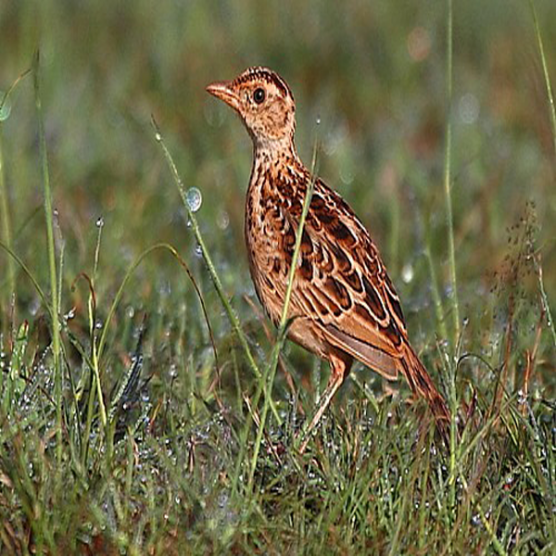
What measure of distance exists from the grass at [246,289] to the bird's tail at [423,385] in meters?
0.08

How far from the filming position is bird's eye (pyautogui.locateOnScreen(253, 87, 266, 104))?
15.4ft

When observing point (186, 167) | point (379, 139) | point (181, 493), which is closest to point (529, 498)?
point (181, 493)

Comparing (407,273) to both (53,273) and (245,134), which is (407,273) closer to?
(245,134)

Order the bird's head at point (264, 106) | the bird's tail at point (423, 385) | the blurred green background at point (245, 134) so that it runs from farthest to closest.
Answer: the blurred green background at point (245, 134), the bird's head at point (264, 106), the bird's tail at point (423, 385)

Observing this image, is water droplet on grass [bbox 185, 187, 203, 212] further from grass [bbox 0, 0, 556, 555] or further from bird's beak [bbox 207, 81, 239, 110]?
bird's beak [bbox 207, 81, 239, 110]

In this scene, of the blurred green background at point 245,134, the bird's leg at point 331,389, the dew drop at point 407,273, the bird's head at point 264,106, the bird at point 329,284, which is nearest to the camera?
the bird's leg at point 331,389

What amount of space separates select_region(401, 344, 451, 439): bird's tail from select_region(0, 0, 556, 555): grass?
8 cm

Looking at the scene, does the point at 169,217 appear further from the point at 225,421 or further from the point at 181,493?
the point at 181,493

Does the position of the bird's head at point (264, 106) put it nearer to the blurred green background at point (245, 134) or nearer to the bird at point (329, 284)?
the bird at point (329, 284)

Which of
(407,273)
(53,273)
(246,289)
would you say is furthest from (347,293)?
(407,273)

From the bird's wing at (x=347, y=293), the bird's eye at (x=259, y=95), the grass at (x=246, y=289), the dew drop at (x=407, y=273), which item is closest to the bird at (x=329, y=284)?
the bird's wing at (x=347, y=293)

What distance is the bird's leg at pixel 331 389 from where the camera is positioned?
3.81 m

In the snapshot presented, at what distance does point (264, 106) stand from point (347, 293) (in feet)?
2.45

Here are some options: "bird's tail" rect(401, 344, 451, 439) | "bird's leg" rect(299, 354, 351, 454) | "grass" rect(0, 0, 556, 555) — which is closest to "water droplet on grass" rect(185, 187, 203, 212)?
"grass" rect(0, 0, 556, 555)
